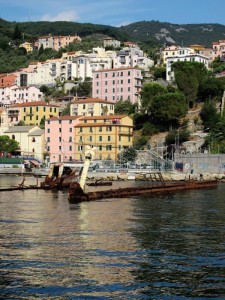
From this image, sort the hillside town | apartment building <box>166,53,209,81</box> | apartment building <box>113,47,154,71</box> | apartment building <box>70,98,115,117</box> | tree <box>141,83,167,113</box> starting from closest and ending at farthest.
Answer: the hillside town
tree <box>141,83,167,113</box>
apartment building <box>70,98,115,117</box>
apartment building <box>166,53,209,81</box>
apartment building <box>113,47,154,71</box>

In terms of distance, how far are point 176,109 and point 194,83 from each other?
34.5 feet

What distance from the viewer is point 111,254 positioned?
19.6 meters

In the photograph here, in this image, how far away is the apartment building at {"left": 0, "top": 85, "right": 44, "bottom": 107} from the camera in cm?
13088

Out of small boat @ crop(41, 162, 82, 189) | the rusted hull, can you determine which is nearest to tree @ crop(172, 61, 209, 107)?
the rusted hull

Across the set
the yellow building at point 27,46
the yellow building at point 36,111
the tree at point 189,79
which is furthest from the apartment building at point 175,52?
the yellow building at point 27,46

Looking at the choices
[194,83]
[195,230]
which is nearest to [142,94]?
[194,83]

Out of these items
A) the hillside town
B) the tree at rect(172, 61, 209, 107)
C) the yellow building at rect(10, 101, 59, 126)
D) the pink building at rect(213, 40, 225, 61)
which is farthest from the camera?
the pink building at rect(213, 40, 225, 61)

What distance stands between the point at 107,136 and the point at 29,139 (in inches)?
644

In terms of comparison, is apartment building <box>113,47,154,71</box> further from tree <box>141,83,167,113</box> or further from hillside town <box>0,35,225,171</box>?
tree <box>141,83,167,113</box>

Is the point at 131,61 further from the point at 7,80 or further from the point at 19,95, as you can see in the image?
the point at 7,80

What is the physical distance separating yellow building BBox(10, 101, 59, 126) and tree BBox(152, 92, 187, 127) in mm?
28322

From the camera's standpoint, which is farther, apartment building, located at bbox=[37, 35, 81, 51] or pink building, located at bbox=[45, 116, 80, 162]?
apartment building, located at bbox=[37, 35, 81, 51]

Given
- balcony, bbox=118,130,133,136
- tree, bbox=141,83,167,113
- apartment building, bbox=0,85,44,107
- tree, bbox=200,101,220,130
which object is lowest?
Result: balcony, bbox=118,130,133,136

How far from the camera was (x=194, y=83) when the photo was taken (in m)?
98.1
